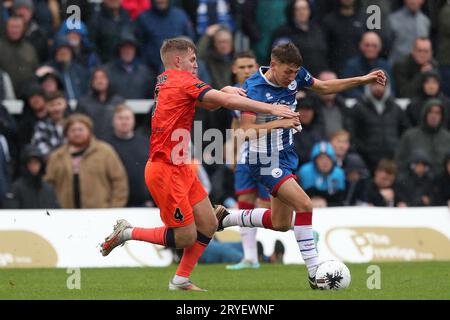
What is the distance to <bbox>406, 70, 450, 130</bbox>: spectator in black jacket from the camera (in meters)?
19.8

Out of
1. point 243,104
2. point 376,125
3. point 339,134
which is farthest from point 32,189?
point 243,104

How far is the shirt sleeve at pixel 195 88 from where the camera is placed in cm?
1161

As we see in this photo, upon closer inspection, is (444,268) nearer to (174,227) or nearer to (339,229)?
(339,229)

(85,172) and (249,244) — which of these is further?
(85,172)

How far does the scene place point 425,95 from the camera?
65.4ft

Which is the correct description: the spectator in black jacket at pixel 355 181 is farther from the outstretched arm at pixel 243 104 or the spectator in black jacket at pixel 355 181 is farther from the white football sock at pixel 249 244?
the outstretched arm at pixel 243 104

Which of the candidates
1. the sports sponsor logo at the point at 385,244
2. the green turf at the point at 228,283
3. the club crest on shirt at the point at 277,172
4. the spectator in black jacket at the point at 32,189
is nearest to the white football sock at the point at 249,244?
the green turf at the point at 228,283

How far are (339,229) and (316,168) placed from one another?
1.42m

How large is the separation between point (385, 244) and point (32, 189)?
16.9 ft

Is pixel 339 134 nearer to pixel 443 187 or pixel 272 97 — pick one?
pixel 443 187

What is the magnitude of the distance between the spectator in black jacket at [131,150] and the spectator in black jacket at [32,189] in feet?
4.66

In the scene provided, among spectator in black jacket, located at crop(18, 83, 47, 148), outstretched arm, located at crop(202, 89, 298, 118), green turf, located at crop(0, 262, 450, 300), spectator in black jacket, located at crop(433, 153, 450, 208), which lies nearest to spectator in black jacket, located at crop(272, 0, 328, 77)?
spectator in black jacket, located at crop(433, 153, 450, 208)

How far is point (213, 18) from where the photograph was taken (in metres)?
20.5
